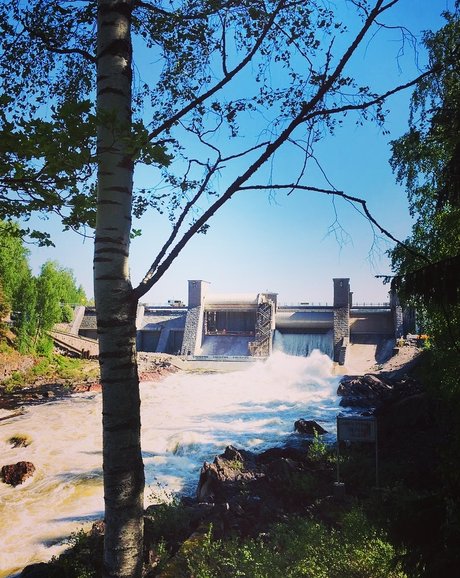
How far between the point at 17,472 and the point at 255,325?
24.5 meters

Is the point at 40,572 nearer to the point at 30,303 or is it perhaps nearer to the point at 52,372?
the point at 52,372

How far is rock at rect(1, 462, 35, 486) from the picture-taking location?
11.1 meters

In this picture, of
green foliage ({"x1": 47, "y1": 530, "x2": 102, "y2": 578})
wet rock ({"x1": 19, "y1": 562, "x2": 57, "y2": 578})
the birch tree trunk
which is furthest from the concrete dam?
the birch tree trunk

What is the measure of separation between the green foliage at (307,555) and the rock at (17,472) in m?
7.76

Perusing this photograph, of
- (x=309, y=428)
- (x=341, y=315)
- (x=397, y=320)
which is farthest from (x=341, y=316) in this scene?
(x=309, y=428)

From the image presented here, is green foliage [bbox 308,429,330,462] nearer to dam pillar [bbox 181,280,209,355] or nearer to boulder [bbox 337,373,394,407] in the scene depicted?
boulder [bbox 337,373,394,407]

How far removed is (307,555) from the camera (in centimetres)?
493

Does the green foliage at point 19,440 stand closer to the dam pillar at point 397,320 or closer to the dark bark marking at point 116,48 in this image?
the dark bark marking at point 116,48

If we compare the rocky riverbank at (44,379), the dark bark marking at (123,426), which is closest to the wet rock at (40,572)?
the dark bark marking at (123,426)

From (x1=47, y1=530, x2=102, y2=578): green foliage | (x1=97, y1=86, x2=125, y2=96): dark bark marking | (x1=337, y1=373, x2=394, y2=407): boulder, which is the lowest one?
(x1=337, y1=373, x2=394, y2=407): boulder

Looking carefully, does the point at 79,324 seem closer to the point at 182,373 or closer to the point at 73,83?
the point at 182,373

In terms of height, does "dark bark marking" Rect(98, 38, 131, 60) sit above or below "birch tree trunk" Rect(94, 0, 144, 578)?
above

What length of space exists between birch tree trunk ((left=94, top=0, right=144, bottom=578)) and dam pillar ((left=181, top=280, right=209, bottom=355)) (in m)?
31.9

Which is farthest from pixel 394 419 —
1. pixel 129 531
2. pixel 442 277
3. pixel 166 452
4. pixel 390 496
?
pixel 129 531
